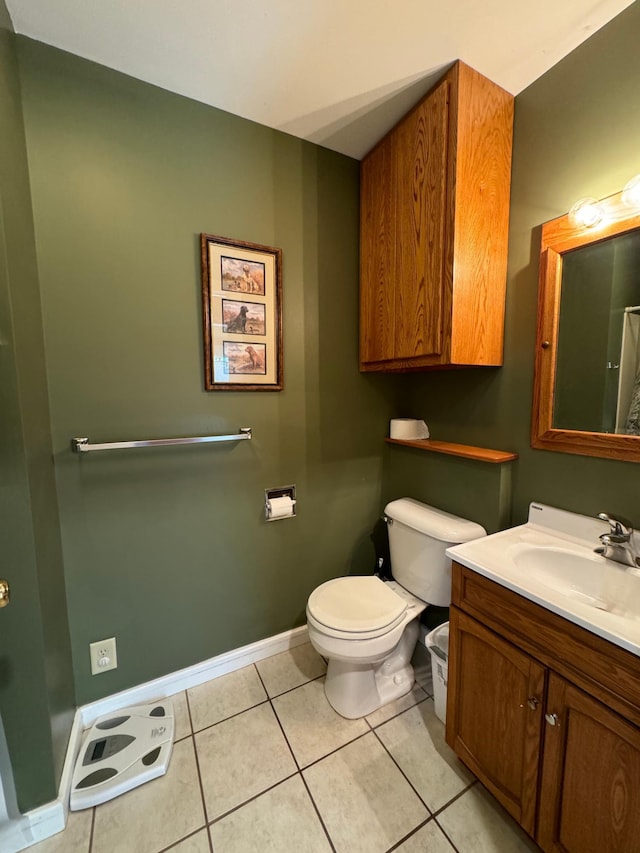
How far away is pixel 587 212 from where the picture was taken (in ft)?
3.62

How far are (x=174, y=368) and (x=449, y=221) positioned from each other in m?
1.21

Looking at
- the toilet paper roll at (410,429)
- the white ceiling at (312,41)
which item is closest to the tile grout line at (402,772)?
the toilet paper roll at (410,429)

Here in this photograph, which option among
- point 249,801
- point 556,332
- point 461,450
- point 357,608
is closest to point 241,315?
point 461,450

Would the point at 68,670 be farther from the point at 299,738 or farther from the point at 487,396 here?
the point at 487,396

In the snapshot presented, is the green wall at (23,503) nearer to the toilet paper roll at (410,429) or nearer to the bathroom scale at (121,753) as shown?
the bathroom scale at (121,753)

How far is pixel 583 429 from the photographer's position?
1191mm

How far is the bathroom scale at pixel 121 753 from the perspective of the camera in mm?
1146

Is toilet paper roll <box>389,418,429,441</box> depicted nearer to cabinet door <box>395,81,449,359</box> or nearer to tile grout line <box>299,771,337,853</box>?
cabinet door <box>395,81,449,359</box>

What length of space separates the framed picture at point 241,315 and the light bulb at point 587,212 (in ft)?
3.68

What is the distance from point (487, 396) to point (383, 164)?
1.16m

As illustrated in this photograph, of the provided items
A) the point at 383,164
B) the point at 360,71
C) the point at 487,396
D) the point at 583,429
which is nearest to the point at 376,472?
the point at 487,396

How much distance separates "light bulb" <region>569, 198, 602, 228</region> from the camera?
3.59 ft

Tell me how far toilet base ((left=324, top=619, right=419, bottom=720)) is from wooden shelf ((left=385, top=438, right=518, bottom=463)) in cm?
82

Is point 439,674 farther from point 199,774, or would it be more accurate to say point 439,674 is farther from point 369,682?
point 199,774
